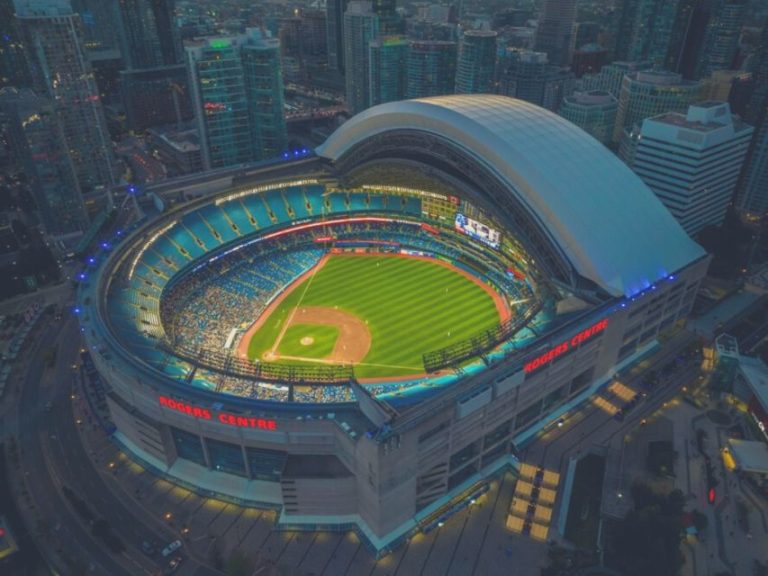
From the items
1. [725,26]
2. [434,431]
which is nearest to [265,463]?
[434,431]

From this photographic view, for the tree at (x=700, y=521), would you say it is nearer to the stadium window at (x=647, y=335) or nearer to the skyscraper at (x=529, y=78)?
the stadium window at (x=647, y=335)

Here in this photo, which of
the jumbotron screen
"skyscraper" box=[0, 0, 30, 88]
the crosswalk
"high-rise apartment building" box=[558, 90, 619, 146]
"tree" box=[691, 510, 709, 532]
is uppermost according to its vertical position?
"skyscraper" box=[0, 0, 30, 88]

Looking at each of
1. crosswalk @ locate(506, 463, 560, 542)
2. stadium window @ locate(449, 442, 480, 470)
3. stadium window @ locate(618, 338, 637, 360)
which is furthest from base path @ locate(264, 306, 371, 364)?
stadium window @ locate(618, 338, 637, 360)

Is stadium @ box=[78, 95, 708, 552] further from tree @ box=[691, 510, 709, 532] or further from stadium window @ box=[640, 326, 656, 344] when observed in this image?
tree @ box=[691, 510, 709, 532]

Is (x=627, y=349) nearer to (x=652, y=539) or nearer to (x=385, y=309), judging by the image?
(x=652, y=539)

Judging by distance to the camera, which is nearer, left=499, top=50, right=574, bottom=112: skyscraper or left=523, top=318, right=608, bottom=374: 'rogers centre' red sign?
left=523, top=318, right=608, bottom=374: 'rogers centre' red sign

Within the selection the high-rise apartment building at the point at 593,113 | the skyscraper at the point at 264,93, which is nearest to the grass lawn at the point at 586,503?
the skyscraper at the point at 264,93

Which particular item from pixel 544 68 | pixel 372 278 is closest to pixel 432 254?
pixel 372 278
